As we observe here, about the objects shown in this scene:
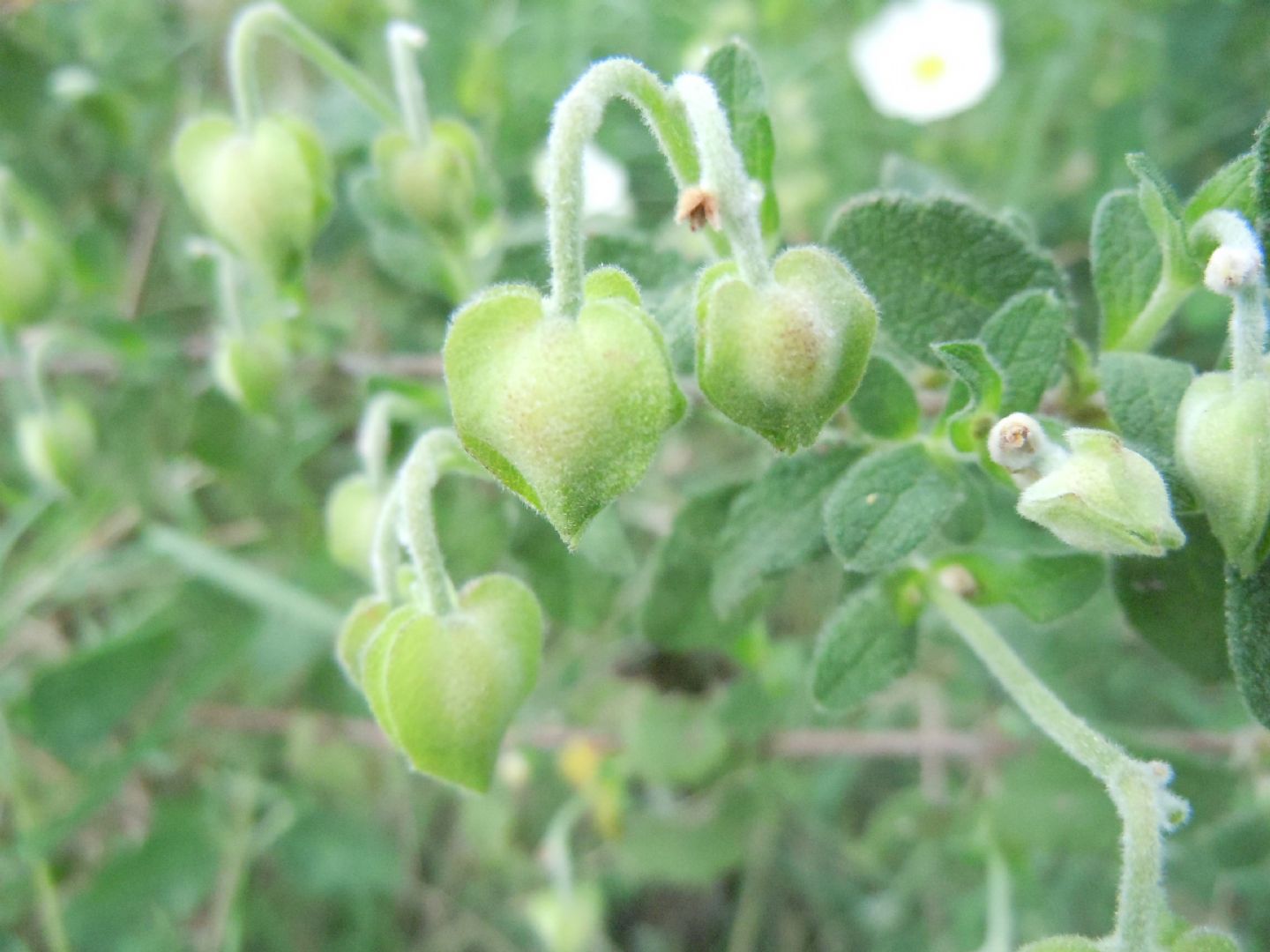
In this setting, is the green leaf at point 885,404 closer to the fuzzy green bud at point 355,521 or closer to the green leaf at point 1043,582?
the green leaf at point 1043,582

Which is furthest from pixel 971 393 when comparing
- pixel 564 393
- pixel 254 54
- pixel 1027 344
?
pixel 254 54

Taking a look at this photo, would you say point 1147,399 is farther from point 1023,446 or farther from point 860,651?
point 860,651

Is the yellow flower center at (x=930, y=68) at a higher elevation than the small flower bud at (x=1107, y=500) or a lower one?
lower

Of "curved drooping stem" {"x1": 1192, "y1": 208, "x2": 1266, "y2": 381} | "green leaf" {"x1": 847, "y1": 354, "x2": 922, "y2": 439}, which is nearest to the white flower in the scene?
"green leaf" {"x1": 847, "y1": 354, "x2": 922, "y2": 439}

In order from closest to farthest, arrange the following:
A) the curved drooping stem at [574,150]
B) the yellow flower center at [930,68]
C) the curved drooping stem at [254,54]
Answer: the curved drooping stem at [574,150] < the curved drooping stem at [254,54] < the yellow flower center at [930,68]

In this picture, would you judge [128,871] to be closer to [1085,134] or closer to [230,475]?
[230,475]

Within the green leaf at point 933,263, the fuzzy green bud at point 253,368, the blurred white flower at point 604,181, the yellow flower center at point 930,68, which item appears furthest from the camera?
the yellow flower center at point 930,68

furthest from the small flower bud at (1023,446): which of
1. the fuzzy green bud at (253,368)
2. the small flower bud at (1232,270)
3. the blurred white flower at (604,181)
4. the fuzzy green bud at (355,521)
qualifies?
the blurred white flower at (604,181)
